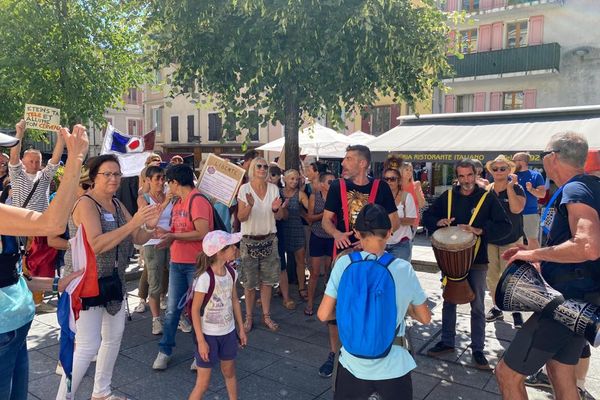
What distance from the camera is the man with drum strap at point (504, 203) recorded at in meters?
5.16

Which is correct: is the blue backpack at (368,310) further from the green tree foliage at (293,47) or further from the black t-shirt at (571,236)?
the green tree foliage at (293,47)

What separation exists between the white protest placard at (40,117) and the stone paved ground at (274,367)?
7.87 feet

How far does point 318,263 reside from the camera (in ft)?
19.7

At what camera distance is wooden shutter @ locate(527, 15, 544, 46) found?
2078cm

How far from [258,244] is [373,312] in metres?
3.13

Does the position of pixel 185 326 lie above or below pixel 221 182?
below

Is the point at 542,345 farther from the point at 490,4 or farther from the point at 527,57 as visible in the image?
the point at 490,4

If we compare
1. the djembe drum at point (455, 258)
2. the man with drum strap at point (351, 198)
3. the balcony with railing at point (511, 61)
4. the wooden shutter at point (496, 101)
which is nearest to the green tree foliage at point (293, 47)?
the man with drum strap at point (351, 198)

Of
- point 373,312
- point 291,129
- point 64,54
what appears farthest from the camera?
point 64,54

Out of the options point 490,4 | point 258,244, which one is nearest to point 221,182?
point 258,244

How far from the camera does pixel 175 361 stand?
431 cm

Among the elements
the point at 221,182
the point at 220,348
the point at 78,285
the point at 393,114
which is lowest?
the point at 220,348

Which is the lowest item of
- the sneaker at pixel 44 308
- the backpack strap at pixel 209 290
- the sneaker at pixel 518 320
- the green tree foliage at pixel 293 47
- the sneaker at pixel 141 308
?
the sneaker at pixel 44 308

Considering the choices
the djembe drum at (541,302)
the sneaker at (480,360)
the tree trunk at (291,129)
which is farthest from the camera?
the tree trunk at (291,129)
